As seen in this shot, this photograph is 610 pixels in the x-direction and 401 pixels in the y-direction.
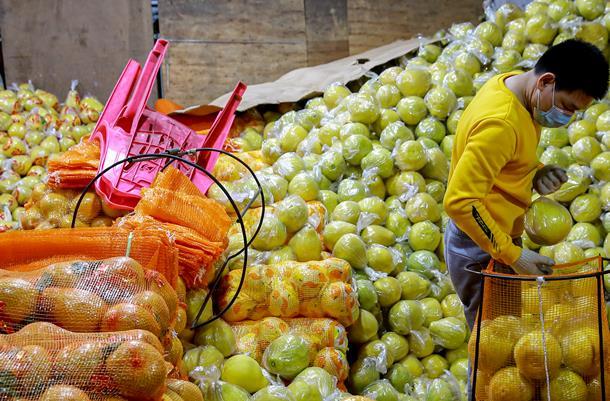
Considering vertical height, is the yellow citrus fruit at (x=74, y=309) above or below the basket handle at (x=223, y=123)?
below

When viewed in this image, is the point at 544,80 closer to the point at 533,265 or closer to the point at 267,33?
the point at 533,265

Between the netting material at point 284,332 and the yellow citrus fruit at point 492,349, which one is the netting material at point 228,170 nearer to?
the netting material at point 284,332

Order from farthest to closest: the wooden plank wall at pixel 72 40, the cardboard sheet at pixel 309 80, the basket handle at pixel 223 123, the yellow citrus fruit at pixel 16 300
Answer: the wooden plank wall at pixel 72 40 → the cardboard sheet at pixel 309 80 → the basket handle at pixel 223 123 → the yellow citrus fruit at pixel 16 300

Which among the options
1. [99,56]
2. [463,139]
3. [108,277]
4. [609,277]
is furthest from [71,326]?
[99,56]

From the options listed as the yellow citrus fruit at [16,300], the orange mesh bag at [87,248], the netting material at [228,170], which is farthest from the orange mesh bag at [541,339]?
the netting material at [228,170]

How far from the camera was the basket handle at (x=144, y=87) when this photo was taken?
12.1 feet

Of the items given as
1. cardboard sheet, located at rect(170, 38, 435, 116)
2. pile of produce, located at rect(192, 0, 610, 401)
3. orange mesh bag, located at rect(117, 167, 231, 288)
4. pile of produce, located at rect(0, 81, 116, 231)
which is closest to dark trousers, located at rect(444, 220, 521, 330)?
pile of produce, located at rect(192, 0, 610, 401)

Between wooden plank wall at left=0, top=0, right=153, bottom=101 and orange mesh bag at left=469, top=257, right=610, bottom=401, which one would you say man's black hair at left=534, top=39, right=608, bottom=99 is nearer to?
orange mesh bag at left=469, top=257, right=610, bottom=401

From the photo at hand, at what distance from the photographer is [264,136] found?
4871 mm

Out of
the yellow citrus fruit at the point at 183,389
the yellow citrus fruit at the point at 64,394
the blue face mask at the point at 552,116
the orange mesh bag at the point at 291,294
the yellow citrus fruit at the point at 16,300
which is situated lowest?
the orange mesh bag at the point at 291,294

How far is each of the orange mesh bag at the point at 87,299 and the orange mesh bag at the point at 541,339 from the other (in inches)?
43.0

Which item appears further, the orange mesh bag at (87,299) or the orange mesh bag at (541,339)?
the orange mesh bag at (541,339)

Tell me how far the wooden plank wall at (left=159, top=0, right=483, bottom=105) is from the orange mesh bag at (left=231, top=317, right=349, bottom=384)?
312 cm

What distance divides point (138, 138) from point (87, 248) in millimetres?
1225
